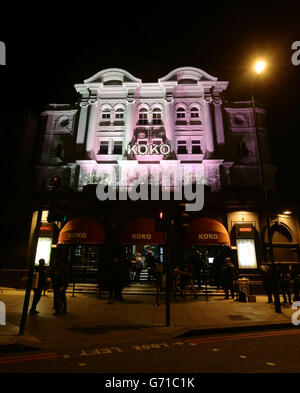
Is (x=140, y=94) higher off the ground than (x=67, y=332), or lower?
higher

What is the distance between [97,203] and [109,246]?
11.3 feet

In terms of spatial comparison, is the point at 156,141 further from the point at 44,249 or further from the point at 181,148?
the point at 44,249

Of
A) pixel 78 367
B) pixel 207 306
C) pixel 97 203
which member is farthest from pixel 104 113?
pixel 78 367

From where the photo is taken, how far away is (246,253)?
56.6ft

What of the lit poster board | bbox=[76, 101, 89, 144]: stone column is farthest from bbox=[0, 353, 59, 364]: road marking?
bbox=[76, 101, 89, 144]: stone column

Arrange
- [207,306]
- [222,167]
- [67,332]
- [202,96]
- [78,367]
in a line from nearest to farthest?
[78,367] → [67,332] → [207,306] → [222,167] → [202,96]

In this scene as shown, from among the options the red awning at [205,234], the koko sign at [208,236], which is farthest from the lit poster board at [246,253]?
the koko sign at [208,236]

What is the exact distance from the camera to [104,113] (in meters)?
26.8

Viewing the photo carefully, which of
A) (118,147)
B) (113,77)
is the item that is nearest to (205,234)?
(118,147)

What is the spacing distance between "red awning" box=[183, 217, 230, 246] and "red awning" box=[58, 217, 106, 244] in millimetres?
5954

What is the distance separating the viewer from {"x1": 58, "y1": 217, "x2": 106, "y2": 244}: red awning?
1598 centimetres

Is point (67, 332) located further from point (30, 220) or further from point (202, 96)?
point (202, 96)

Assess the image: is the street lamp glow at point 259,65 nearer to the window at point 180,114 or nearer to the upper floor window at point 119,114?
the window at point 180,114

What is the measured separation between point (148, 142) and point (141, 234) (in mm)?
12194
